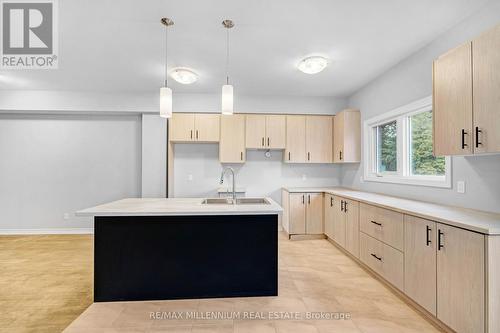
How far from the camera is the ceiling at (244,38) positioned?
2.22m

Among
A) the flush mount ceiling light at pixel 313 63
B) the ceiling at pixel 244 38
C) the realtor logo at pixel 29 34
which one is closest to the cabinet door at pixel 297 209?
the ceiling at pixel 244 38

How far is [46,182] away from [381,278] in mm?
5783

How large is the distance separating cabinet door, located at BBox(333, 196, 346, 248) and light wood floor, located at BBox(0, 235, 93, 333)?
3.15m

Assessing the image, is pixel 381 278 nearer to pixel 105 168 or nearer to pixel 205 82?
pixel 205 82

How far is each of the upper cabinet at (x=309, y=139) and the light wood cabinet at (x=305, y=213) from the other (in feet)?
2.45

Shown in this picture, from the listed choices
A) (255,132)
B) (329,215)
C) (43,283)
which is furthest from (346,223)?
(43,283)

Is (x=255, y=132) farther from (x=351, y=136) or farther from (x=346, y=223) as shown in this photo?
(x=346, y=223)

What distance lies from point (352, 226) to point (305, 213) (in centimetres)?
111

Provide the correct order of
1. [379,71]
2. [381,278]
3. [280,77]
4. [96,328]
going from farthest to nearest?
[280,77]
[379,71]
[381,278]
[96,328]

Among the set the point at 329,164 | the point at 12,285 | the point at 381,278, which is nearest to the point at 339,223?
the point at 381,278

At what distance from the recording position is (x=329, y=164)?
520 cm

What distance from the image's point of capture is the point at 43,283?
9.25ft

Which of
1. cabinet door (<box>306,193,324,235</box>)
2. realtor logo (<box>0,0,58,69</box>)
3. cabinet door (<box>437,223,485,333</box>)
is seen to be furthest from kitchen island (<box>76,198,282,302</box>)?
cabinet door (<box>306,193,324,235</box>)

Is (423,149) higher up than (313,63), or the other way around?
(313,63)
